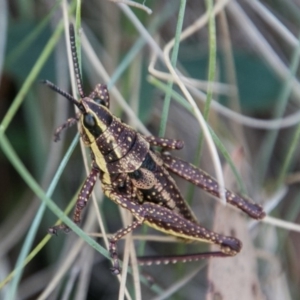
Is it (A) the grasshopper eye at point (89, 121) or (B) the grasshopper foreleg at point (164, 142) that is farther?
(B) the grasshopper foreleg at point (164, 142)

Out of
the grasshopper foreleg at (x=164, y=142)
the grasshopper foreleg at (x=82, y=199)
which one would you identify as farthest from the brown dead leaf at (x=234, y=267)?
the grasshopper foreleg at (x=82, y=199)

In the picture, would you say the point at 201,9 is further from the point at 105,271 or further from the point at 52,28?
the point at 105,271

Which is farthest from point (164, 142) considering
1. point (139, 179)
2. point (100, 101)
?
point (100, 101)

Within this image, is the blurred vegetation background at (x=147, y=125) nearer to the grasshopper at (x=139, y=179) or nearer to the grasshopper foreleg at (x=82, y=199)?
the grasshopper at (x=139, y=179)

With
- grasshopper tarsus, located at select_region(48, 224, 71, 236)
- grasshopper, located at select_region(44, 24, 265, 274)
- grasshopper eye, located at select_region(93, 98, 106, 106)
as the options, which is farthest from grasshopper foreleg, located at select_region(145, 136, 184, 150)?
grasshopper tarsus, located at select_region(48, 224, 71, 236)

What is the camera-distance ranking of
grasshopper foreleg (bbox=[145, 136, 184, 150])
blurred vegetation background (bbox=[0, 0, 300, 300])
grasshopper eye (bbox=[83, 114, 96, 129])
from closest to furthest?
1. grasshopper eye (bbox=[83, 114, 96, 129])
2. grasshopper foreleg (bbox=[145, 136, 184, 150])
3. blurred vegetation background (bbox=[0, 0, 300, 300])

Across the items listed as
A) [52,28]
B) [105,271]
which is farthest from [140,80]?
[105,271]

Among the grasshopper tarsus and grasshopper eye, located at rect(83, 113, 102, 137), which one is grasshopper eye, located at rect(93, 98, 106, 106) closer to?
grasshopper eye, located at rect(83, 113, 102, 137)
